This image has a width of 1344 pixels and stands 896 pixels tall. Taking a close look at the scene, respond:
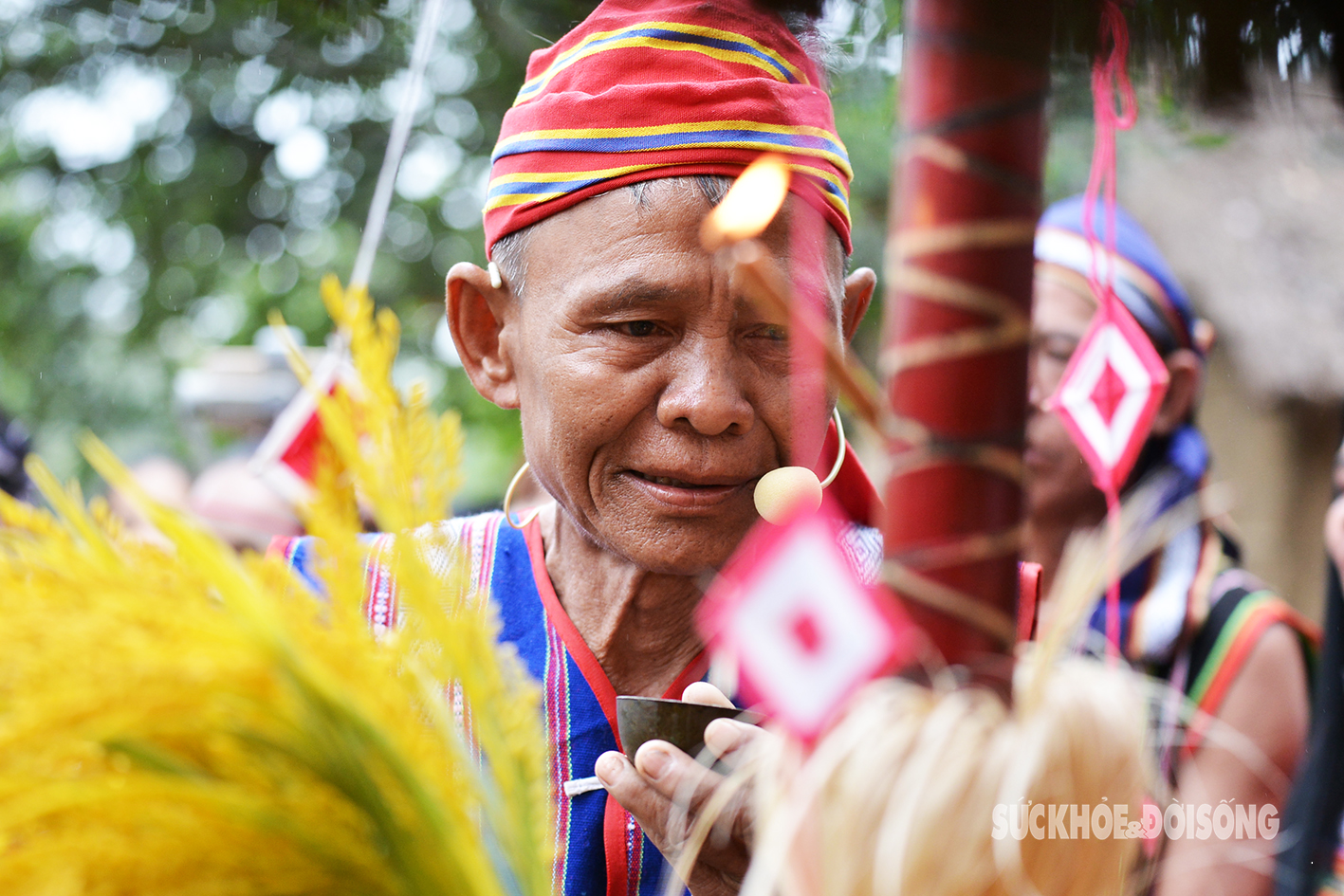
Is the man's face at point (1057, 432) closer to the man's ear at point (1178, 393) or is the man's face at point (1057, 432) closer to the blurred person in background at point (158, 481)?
the man's ear at point (1178, 393)

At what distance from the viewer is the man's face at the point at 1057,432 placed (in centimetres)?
255

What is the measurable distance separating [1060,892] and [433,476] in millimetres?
516

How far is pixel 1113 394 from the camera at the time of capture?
192 centimetres

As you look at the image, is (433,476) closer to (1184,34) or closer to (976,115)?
(976,115)

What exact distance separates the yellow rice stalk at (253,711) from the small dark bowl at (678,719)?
223mm

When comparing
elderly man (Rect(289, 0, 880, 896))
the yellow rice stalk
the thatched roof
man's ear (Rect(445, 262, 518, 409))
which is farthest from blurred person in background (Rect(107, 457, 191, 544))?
the thatched roof

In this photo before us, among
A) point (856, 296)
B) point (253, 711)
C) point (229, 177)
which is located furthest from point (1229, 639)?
point (229, 177)

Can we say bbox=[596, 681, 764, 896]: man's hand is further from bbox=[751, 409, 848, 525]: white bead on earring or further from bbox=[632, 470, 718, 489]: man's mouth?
bbox=[632, 470, 718, 489]: man's mouth

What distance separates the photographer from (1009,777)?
633 mm

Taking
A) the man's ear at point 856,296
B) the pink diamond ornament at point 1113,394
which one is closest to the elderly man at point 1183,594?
the pink diamond ornament at point 1113,394

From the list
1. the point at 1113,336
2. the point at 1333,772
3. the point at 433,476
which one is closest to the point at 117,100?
the point at 1113,336

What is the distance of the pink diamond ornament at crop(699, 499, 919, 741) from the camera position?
0.66 meters

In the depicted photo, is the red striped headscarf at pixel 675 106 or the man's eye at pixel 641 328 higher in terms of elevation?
the red striped headscarf at pixel 675 106

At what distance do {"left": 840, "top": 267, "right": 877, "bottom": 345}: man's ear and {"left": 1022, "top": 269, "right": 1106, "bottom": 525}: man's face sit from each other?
1.08 meters
